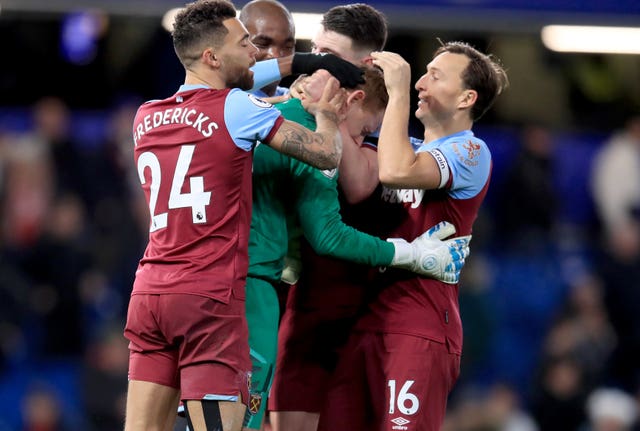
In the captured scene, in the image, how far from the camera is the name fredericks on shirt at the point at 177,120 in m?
4.84

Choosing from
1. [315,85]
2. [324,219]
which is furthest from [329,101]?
[324,219]

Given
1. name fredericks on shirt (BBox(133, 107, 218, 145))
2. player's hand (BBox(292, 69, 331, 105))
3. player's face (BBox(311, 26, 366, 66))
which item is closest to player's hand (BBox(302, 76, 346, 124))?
player's hand (BBox(292, 69, 331, 105))

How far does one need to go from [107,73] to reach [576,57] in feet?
16.8

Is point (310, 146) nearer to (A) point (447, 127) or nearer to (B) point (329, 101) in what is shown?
(B) point (329, 101)

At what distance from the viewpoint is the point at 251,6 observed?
6.51m

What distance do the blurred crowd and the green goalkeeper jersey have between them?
5810mm

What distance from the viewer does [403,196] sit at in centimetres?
557

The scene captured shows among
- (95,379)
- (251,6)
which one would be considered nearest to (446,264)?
(251,6)

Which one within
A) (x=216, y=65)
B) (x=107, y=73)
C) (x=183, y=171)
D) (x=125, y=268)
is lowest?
(x=125, y=268)

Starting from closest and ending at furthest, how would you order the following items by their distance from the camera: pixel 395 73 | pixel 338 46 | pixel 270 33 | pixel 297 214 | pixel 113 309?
pixel 297 214
pixel 395 73
pixel 338 46
pixel 270 33
pixel 113 309

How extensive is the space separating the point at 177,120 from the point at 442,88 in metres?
1.33

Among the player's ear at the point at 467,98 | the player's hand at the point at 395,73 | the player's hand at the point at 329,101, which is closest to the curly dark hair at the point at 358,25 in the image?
the player's hand at the point at 395,73

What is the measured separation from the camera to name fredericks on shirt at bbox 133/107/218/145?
484 centimetres

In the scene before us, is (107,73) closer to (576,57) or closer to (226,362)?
(576,57)
